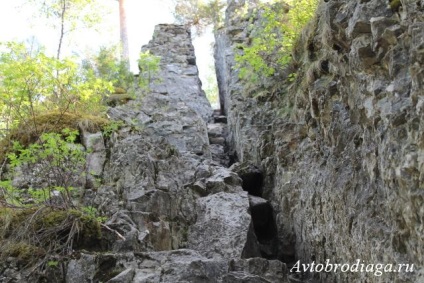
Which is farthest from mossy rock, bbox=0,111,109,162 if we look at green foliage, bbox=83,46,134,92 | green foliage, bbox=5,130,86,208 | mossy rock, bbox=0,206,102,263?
green foliage, bbox=83,46,134,92

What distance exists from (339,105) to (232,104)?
599 centimetres

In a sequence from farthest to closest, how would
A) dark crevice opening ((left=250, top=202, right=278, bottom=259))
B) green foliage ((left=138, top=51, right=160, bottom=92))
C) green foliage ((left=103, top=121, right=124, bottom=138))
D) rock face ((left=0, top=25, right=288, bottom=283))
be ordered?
1. green foliage ((left=138, top=51, right=160, bottom=92))
2. dark crevice opening ((left=250, top=202, right=278, bottom=259))
3. green foliage ((left=103, top=121, right=124, bottom=138))
4. rock face ((left=0, top=25, right=288, bottom=283))

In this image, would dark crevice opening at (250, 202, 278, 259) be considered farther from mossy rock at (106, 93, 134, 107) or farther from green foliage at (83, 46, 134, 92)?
green foliage at (83, 46, 134, 92)

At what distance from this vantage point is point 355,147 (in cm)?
527

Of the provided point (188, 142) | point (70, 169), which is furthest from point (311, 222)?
point (188, 142)

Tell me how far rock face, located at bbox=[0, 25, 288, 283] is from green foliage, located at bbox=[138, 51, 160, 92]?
1.77m

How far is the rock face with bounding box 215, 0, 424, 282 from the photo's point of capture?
3779mm

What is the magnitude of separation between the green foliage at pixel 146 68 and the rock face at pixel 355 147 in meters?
4.68

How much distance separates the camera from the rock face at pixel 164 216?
5250 millimetres

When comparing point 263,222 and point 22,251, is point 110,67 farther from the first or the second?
point 22,251

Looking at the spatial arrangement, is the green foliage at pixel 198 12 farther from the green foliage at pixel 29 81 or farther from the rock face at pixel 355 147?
the green foliage at pixel 29 81

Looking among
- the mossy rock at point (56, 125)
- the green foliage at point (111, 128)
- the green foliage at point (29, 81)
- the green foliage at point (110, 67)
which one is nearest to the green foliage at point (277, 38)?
the green foliage at point (111, 128)

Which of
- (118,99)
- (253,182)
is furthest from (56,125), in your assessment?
(253,182)

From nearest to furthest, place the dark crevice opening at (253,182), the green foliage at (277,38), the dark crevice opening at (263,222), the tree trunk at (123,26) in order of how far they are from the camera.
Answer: the dark crevice opening at (263,222) → the green foliage at (277,38) → the dark crevice opening at (253,182) → the tree trunk at (123,26)
